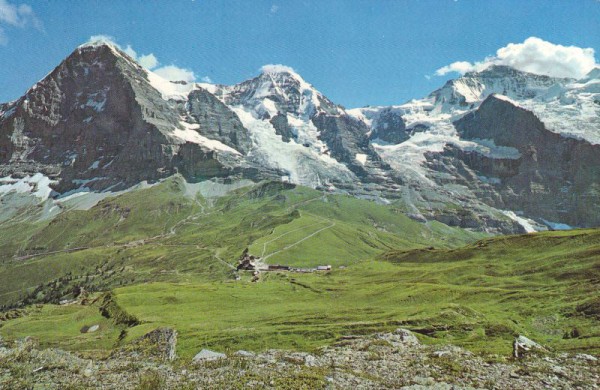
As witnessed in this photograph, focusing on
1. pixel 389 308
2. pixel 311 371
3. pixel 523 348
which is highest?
pixel 311 371

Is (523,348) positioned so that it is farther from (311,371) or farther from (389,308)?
(389,308)

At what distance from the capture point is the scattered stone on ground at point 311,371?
A: 3297 cm

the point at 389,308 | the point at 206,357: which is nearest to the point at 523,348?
the point at 206,357

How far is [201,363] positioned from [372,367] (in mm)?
15274

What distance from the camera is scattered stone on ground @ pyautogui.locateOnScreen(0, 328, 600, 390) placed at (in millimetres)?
32969

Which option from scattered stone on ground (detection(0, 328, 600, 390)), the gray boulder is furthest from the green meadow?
scattered stone on ground (detection(0, 328, 600, 390))

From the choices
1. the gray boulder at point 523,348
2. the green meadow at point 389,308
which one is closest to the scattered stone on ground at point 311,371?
the gray boulder at point 523,348

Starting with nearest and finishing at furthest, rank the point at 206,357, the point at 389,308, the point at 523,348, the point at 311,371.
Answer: the point at 311,371 → the point at 206,357 → the point at 523,348 → the point at 389,308

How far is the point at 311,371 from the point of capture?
3647 centimetres

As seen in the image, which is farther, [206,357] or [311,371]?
[206,357]

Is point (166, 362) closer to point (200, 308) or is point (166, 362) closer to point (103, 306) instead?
point (200, 308)

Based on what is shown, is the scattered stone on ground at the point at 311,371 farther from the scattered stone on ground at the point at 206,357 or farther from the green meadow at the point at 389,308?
the green meadow at the point at 389,308

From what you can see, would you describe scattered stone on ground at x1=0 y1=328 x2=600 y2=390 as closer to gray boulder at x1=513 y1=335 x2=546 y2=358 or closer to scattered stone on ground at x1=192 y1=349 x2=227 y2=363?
scattered stone on ground at x1=192 y1=349 x2=227 y2=363

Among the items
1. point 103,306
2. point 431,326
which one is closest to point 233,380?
point 431,326
